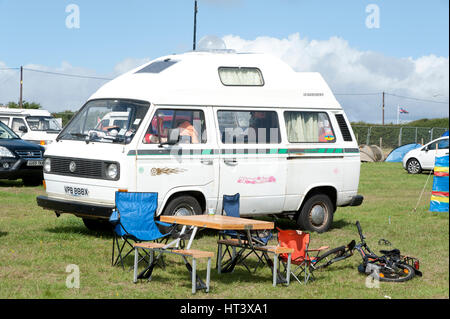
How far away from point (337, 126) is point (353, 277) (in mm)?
4393

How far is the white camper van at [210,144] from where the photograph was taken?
10492 mm

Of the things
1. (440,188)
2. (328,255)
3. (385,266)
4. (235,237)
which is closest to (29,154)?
(440,188)

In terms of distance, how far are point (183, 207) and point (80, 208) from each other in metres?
1.54

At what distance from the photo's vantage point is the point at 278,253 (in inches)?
319

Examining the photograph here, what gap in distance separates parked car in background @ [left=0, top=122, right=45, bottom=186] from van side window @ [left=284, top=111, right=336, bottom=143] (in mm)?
8881

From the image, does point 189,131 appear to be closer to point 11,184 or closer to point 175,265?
point 175,265

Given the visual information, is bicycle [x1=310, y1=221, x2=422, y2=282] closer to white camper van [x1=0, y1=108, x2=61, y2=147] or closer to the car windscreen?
the car windscreen

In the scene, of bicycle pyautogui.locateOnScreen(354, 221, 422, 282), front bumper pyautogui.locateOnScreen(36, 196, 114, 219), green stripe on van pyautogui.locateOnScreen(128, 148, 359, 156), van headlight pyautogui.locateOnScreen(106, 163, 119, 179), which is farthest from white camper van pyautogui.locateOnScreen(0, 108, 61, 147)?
bicycle pyautogui.locateOnScreen(354, 221, 422, 282)

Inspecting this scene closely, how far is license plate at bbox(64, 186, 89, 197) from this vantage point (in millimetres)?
10555

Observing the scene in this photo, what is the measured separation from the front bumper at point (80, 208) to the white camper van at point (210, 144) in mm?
15
